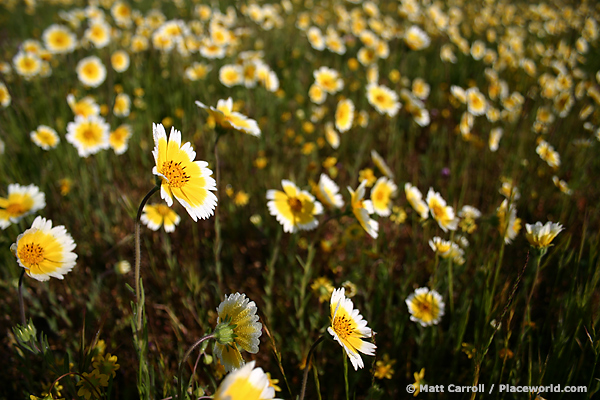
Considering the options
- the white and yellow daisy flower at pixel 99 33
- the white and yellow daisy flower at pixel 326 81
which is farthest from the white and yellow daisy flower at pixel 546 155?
the white and yellow daisy flower at pixel 99 33

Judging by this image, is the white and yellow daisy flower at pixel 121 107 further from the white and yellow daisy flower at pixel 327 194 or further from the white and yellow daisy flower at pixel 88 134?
the white and yellow daisy flower at pixel 327 194

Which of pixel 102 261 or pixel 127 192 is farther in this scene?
pixel 127 192

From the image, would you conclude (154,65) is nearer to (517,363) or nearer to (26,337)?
(26,337)

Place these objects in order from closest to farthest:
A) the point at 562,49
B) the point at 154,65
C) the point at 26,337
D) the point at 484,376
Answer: the point at 26,337
the point at 484,376
the point at 154,65
the point at 562,49

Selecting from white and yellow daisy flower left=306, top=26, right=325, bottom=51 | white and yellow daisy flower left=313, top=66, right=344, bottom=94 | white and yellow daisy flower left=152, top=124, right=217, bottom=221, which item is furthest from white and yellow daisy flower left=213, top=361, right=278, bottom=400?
white and yellow daisy flower left=306, top=26, right=325, bottom=51

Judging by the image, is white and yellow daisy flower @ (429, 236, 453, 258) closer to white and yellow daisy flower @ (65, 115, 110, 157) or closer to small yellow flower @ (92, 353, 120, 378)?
small yellow flower @ (92, 353, 120, 378)

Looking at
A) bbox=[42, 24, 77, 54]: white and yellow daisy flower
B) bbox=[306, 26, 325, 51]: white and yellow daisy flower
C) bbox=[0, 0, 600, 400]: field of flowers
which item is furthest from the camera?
bbox=[306, 26, 325, 51]: white and yellow daisy flower

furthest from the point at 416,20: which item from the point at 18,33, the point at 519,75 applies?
the point at 18,33
